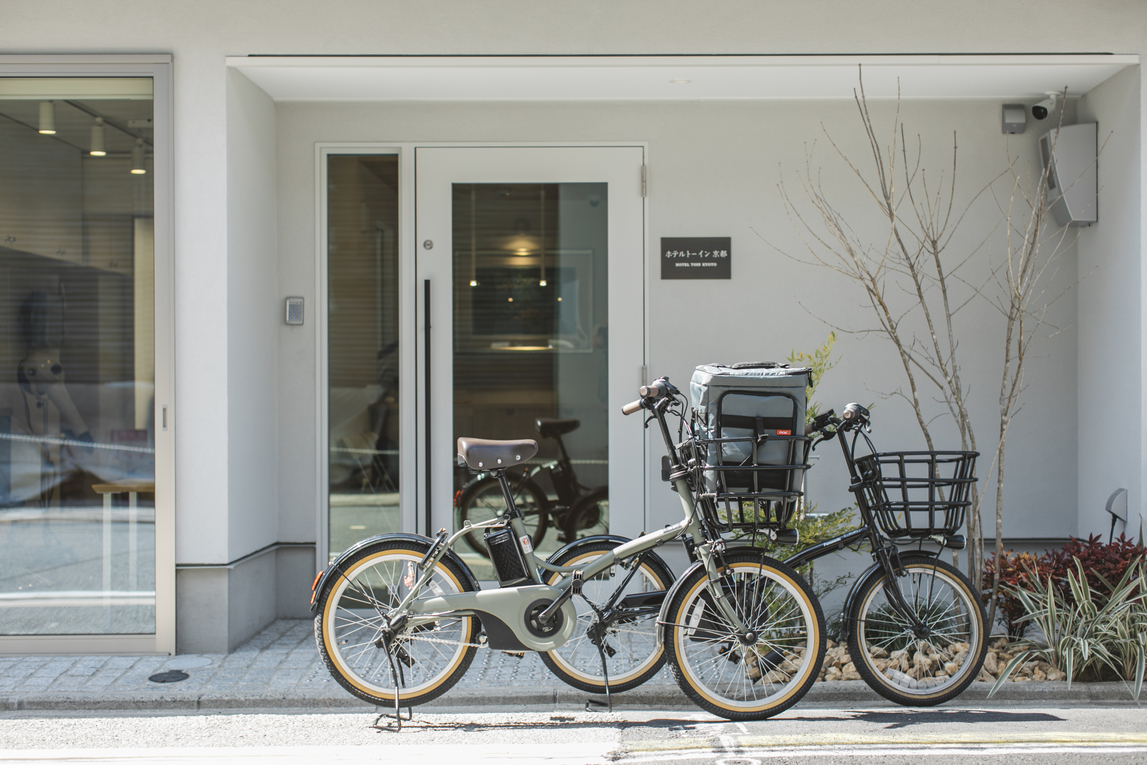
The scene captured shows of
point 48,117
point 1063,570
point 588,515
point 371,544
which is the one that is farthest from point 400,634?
point 48,117

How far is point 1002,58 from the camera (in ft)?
15.1

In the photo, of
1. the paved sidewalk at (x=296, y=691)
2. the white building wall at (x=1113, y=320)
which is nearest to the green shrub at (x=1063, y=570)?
the white building wall at (x=1113, y=320)

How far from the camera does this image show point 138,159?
4.61 metres

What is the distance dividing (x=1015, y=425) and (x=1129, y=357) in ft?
2.47

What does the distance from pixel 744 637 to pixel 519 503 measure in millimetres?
1947

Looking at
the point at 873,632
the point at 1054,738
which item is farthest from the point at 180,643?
the point at 1054,738

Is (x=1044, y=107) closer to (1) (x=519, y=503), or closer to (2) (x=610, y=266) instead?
Answer: (2) (x=610, y=266)

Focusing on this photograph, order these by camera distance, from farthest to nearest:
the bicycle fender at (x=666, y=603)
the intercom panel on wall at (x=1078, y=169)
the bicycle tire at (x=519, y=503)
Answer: the bicycle tire at (x=519, y=503) → the intercom panel on wall at (x=1078, y=169) → the bicycle fender at (x=666, y=603)

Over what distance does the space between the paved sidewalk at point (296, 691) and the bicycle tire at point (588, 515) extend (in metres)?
1.11

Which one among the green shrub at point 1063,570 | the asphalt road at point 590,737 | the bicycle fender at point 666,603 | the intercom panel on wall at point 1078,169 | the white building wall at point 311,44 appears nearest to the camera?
the asphalt road at point 590,737

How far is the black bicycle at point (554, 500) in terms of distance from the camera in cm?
522

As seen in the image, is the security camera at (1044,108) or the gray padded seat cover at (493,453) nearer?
the gray padded seat cover at (493,453)

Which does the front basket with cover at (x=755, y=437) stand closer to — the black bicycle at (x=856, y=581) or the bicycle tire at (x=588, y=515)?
the black bicycle at (x=856, y=581)

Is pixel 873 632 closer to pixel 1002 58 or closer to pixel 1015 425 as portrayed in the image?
pixel 1015 425
